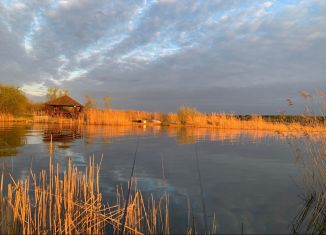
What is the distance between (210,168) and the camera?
368 inches

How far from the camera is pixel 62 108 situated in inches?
1495

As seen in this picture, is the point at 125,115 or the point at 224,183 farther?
the point at 125,115

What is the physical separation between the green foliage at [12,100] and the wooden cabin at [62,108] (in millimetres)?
4671

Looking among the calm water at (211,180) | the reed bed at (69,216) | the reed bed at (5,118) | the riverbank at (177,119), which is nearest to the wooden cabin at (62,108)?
A: the riverbank at (177,119)

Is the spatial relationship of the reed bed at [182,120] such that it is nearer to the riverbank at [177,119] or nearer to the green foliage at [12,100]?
the riverbank at [177,119]

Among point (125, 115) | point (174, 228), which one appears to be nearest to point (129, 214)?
point (174, 228)

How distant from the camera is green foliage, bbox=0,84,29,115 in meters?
37.3

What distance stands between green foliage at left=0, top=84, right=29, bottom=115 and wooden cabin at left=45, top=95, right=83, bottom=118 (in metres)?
4.67

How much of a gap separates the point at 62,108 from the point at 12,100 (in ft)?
21.2

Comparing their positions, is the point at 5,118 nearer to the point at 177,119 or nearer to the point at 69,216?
the point at 177,119

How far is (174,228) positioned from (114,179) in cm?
313

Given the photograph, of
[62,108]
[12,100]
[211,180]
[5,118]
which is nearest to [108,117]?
[62,108]

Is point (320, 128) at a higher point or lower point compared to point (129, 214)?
higher

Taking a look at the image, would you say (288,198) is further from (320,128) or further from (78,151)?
(78,151)
